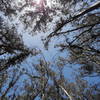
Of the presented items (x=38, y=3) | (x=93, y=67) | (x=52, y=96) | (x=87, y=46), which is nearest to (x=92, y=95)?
(x=52, y=96)

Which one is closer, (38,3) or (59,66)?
(38,3)

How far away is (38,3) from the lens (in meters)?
7.25

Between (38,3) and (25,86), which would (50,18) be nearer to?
(38,3)

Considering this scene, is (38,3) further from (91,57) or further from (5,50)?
(91,57)

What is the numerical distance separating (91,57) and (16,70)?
6.91 meters

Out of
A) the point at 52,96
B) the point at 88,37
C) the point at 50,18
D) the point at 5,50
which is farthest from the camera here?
the point at 52,96

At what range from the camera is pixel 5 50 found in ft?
28.5

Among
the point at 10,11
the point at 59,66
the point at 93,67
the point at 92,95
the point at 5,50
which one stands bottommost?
the point at 92,95

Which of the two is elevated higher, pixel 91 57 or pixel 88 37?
pixel 88 37

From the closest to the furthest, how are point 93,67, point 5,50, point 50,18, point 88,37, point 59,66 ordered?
point 50,18 < point 88,37 < point 5,50 < point 93,67 < point 59,66

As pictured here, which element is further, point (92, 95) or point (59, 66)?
point (92, 95)

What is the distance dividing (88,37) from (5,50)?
5605 millimetres

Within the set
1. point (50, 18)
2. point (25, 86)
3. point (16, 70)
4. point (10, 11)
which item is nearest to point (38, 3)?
point (50, 18)

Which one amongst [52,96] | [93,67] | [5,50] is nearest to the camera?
[5,50]
